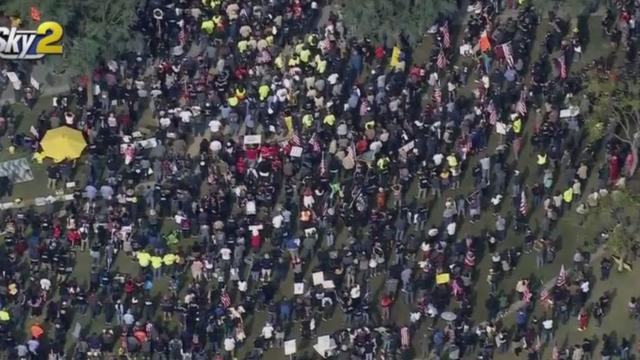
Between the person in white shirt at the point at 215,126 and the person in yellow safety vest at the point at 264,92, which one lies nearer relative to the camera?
the person in white shirt at the point at 215,126

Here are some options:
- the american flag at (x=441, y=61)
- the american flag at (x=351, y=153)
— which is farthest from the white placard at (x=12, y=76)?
the american flag at (x=441, y=61)

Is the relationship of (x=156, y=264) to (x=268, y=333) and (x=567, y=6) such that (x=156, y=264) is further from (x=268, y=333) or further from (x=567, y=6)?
(x=567, y=6)

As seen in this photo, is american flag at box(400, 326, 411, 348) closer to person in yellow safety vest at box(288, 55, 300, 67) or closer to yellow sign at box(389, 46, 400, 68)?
yellow sign at box(389, 46, 400, 68)

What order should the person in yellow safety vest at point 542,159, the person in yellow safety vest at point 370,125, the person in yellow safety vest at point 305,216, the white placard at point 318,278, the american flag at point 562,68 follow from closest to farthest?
the white placard at point 318,278 < the person in yellow safety vest at point 305,216 < the person in yellow safety vest at point 542,159 < the person in yellow safety vest at point 370,125 < the american flag at point 562,68

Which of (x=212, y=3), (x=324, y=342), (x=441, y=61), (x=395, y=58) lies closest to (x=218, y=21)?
(x=212, y=3)

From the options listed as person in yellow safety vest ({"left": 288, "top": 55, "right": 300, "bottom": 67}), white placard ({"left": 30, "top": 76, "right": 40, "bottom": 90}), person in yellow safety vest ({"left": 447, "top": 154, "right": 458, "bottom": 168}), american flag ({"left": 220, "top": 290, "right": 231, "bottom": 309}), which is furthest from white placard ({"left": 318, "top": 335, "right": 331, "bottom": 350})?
white placard ({"left": 30, "top": 76, "right": 40, "bottom": 90})

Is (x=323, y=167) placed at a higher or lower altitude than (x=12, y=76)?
higher

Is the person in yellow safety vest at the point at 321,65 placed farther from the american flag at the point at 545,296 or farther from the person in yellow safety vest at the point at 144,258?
the american flag at the point at 545,296
